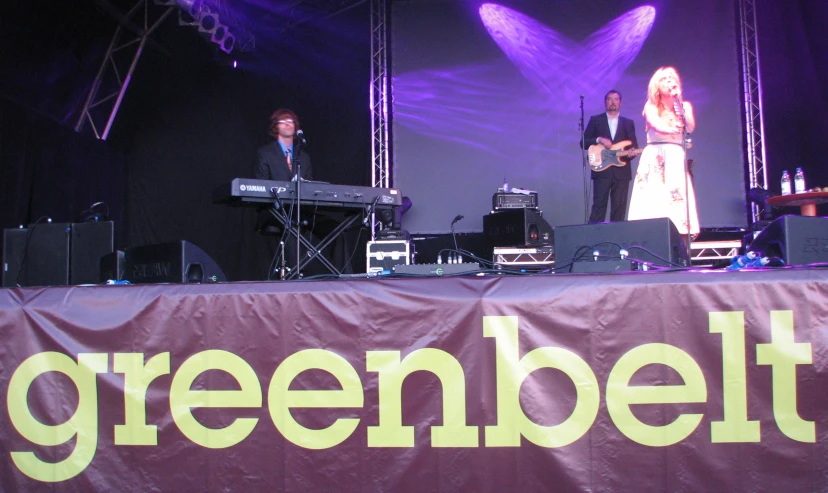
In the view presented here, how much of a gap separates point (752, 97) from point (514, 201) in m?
3.12

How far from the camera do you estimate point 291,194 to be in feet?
16.1

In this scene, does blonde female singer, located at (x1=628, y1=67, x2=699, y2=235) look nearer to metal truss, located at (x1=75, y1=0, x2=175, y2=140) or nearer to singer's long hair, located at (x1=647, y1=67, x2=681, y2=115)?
singer's long hair, located at (x1=647, y1=67, x2=681, y2=115)

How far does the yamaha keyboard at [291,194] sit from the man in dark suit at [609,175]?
255cm

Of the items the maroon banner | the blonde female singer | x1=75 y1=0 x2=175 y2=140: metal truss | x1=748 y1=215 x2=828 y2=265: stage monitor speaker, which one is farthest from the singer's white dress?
x1=75 y1=0 x2=175 y2=140: metal truss

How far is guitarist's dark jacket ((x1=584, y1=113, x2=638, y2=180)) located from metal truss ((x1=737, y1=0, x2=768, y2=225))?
163cm

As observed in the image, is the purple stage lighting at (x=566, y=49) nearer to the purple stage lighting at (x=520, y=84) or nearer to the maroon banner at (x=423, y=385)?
the purple stage lighting at (x=520, y=84)

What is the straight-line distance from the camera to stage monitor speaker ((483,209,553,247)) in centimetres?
675

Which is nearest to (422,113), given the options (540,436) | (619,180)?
(619,180)

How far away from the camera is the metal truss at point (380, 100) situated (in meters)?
7.77

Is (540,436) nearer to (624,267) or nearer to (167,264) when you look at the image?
(624,267)

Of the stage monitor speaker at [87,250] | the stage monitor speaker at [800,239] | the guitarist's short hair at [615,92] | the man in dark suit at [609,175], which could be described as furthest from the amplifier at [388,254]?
the stage monitor speaker at [800,239]

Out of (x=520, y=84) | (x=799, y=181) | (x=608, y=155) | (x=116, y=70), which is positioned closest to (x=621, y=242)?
(x=608, y=155)

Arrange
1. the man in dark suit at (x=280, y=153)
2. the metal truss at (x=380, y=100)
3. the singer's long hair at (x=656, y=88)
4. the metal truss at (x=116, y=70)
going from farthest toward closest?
the metal truss at (x=380, y=100) < the metal truss at (x=116, y=70) < the man in dark suit at (x=280, y=153) < the singer's long hair at (x=656, y=88)

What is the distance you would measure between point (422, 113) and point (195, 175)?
2890 millimetres
